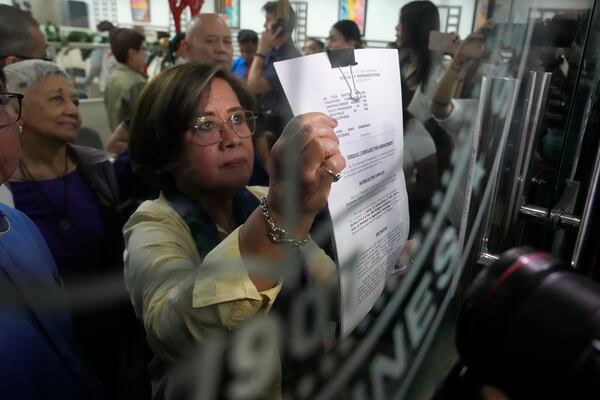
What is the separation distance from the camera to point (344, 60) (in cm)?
54

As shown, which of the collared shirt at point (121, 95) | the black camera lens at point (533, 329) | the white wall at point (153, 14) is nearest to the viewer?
the black camera lens at point (533, 329)

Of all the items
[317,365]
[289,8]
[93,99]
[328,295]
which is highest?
[289,8]

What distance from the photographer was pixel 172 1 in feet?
1.73

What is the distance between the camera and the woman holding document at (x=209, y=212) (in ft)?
1.44

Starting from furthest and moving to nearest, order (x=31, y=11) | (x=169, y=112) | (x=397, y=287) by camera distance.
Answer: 1. (x=397, y=287)
2. (x=169, y=112)
3. (x=31, y=11)

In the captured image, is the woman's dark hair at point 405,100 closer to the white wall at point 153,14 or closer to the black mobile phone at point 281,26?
the black mobile phone at point 281,26

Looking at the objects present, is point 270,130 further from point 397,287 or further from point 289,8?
point 397,287

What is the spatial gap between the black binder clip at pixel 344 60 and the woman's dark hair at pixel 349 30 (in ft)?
0.28

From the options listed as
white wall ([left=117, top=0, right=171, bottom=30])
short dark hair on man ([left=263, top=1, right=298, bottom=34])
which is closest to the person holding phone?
short dark hair on man ([left=263, top=1, right=298, bottom=34])

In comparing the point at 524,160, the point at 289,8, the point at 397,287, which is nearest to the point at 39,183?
the point at 289,8

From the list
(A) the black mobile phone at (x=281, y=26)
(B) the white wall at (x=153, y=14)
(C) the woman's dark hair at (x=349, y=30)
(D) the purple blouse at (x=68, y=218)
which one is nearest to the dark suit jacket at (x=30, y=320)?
(D) the purple blouse at (x=68, y=218)

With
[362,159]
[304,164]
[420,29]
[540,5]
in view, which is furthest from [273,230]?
[540,5]

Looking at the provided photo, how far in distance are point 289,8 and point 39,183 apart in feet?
1.12

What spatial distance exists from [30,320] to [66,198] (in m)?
0.15
